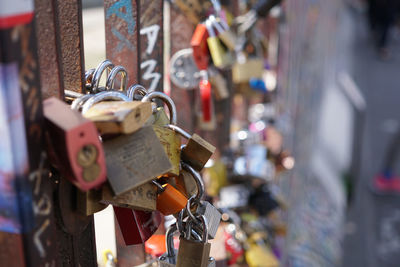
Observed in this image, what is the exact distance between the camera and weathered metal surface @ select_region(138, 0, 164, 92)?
91 cm

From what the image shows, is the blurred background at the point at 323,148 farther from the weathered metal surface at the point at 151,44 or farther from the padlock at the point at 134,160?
the padlock at the point at 134,160

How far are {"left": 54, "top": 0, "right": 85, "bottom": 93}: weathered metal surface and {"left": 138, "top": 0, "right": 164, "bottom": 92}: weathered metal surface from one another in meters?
0.26

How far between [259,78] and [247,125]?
9.8 inches

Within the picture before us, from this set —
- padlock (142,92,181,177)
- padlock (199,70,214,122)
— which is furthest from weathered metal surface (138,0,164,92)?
padlock (142,92,181,177)

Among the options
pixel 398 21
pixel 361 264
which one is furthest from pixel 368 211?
pixel 398 21

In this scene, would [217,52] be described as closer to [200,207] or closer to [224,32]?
[224,32]

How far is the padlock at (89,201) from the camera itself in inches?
21.0

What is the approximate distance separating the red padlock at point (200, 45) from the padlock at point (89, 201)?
0.59 meters

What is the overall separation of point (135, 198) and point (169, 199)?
67 mm

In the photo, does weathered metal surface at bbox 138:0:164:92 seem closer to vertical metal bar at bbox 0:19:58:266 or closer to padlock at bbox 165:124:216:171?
padlock at bbox 165:124:216:171

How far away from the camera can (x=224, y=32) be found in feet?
3.65

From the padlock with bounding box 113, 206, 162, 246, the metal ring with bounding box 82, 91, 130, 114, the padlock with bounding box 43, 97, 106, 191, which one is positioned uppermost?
the metal ring with bounding box 82, 91, 130, 114

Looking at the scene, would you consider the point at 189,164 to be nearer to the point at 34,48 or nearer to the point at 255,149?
the point at 34,48

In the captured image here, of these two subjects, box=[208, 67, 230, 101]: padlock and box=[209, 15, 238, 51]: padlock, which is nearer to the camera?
box=[209, 15, 238, 51]: padlock
